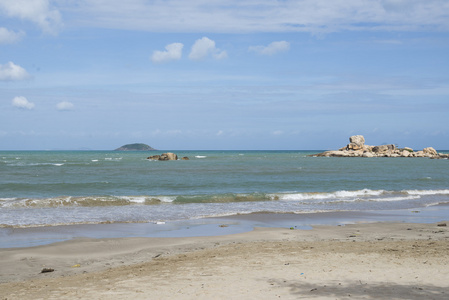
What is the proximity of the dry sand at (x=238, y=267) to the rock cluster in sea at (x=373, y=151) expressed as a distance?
10019cm

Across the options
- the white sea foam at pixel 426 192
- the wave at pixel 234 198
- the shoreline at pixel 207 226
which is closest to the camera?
the shoreline at pixel 207 226

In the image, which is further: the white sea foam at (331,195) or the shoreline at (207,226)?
the white sea foam at (331,195)

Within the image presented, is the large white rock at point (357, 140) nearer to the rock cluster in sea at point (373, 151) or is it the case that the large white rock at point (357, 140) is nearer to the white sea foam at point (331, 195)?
the rock cluster in sea at point (373, 151)

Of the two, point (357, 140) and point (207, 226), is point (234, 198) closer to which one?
point (207, 226)

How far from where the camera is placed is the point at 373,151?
371 ft

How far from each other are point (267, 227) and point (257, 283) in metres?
8.29

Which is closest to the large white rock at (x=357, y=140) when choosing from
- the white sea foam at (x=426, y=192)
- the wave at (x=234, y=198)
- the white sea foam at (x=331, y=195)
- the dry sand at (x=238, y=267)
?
the white sea foam at (x=426, y=192)

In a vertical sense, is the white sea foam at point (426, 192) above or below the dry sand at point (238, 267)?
below

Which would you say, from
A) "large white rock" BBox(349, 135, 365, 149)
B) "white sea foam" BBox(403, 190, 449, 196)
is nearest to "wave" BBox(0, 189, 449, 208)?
"white sea foam" BBox(403, 190, 449, 196)

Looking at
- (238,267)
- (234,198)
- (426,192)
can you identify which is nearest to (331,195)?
(234,198)

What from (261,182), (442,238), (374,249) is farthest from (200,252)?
(261,182)

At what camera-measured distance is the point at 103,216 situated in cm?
1944

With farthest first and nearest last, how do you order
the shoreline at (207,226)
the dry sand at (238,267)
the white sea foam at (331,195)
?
the white sea foam at (331,195) → the shoreline at (207,226) → the dry sand at (238,267)

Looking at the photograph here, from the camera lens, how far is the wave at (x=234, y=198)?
2358cm
